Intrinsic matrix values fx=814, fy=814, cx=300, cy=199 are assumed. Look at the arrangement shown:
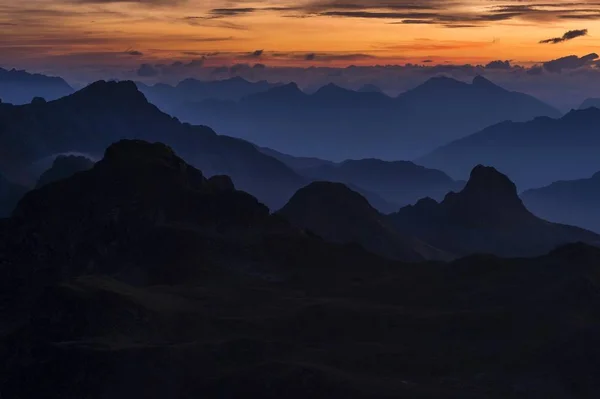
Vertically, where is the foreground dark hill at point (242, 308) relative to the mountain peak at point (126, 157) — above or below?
below

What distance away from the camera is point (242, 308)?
466 ft

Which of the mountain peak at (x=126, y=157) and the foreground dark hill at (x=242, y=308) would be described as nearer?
the foreground dark hill at (x=242, y=308)

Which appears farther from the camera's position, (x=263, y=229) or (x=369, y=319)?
(x=263, y=229)

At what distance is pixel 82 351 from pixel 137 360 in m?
8.18

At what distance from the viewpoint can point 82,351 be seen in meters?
116

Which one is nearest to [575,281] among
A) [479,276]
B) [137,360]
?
[479,276]

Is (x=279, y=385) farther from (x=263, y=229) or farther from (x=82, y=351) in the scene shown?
(x=263, y=229)

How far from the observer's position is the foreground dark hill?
11331cm

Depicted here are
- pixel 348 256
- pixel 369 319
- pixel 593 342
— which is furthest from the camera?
pixel 348 256

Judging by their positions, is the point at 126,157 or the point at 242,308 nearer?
the point at 242,308

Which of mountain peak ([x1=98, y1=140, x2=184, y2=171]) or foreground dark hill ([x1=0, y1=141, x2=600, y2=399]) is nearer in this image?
foreground dark hill ([x1=0, y1=141, x2=600, y2=399])

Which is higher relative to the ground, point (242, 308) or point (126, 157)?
point (126, 157)

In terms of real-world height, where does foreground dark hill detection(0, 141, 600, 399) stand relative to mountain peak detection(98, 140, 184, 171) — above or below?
below

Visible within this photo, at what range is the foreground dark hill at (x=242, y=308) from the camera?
113312 mm
